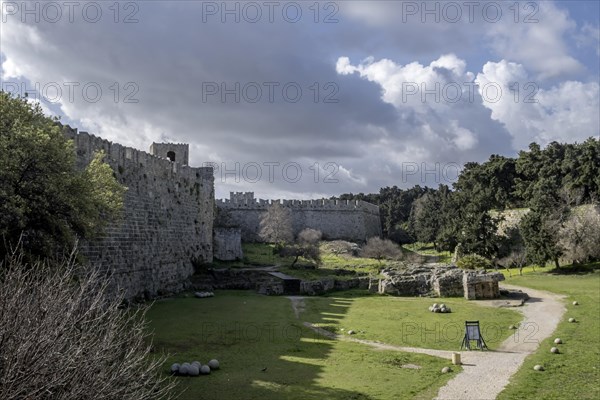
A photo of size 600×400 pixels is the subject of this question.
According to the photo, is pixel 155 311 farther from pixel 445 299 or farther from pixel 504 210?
pixel 504 210

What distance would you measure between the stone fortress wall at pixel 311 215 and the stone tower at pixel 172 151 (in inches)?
869

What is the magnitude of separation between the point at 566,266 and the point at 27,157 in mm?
32142

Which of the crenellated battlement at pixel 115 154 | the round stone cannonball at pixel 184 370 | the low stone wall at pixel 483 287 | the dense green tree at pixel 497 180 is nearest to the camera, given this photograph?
the round stone cannonball at pixel 184 370

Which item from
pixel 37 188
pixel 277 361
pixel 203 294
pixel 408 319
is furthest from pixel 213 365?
pixel 203 294

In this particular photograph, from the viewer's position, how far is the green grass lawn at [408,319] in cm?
1521

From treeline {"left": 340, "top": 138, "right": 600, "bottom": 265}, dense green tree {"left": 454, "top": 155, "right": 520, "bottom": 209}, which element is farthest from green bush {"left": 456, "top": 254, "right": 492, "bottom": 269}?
dense green tree {"left": 454, "top": 155, "right": 520, "bottom": 209}

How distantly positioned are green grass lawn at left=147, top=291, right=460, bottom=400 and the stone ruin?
8.41 metres

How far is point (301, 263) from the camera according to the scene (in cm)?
3747

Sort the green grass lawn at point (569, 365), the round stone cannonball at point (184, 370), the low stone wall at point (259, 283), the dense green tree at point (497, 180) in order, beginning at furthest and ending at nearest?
1. the dense green tree at point (497, 180)
2. the low stone wall at point (259, 283)
3. the round stone cannonball at point (184, 370)
4. the green grass lawn at point (569, 365)

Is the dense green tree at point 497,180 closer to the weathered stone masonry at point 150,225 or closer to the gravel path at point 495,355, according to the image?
the weathered stone masonry at point 150,225

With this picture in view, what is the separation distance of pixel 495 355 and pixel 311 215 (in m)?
46.0

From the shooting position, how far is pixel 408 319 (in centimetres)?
1830

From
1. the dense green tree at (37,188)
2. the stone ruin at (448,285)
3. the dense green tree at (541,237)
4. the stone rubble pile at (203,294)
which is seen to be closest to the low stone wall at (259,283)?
the stone rubble pile at (203,294)

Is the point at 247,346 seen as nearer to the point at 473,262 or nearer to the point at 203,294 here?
the point at 203,294
